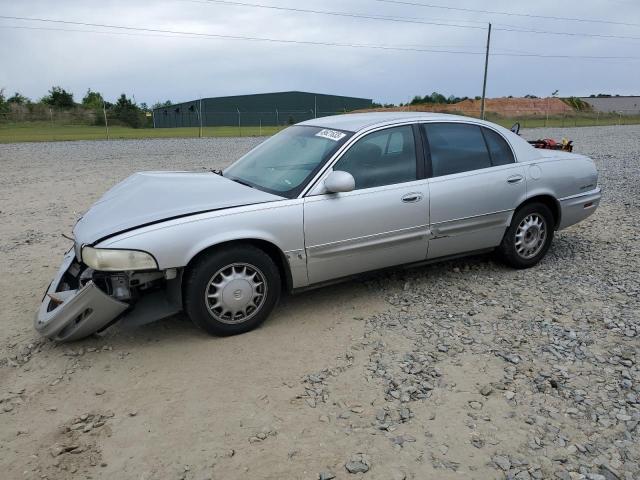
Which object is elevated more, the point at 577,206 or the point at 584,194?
the point at 584,194

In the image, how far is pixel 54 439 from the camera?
2.70 meters

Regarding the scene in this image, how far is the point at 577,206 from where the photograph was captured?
5164 mm

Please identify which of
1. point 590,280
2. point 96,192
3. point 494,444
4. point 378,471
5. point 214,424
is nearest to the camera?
point 378,471

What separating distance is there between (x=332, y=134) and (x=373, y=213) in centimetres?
81

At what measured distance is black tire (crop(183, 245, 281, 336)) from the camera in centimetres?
352

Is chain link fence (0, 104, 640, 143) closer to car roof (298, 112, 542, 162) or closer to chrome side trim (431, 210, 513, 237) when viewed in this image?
car roof (298, 112, 542, 162)

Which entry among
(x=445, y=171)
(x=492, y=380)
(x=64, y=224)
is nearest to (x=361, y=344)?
(x=492, y=380)

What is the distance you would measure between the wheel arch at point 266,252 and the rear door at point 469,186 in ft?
4.40

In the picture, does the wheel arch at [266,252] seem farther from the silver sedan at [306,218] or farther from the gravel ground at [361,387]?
the gravel ground at [361,387]

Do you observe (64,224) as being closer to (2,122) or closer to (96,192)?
(96,192)

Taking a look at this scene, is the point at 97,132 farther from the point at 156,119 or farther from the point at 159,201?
the point at 159,201

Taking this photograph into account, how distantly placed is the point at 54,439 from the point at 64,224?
4.88 m

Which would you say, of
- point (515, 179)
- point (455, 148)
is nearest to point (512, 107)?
point (515, 179)

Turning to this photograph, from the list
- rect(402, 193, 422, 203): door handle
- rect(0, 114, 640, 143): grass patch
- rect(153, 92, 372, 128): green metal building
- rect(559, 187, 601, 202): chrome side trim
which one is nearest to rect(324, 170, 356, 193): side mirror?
rect(402, 193, 422, 203): door handle
